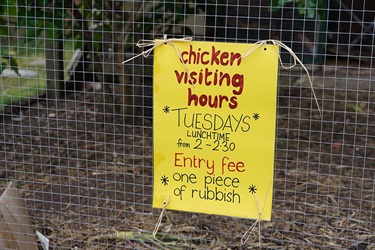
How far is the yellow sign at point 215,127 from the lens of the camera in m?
2.43

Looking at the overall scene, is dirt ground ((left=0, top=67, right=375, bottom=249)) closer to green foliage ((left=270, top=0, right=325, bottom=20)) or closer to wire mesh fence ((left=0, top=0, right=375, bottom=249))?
wire mesh fence ((left=0, top=0, right=375, bottom=249))

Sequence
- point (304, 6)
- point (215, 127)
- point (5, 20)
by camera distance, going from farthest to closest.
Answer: point (5, 20) → point (304, 6) → point (215, 127)

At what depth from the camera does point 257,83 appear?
241 cm

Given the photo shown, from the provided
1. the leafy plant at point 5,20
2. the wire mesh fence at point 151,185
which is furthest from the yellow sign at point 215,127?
the leafy plant at point 5,20

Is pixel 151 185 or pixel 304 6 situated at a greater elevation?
pixel 304 6

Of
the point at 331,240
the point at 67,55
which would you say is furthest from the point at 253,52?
the point at 67,55

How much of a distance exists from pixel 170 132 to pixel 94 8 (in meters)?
2.13

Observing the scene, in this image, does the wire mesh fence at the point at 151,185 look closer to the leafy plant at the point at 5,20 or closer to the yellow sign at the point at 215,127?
the leafy plant at the point at 5,20

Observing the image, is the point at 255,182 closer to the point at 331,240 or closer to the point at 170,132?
the point at 170,132

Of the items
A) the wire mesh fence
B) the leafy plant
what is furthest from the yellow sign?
the leafy plant

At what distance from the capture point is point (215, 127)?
250cm

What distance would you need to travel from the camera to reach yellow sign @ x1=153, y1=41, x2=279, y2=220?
243 cm

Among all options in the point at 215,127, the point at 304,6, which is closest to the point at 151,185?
the point at 215,127

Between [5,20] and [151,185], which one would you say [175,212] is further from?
[5,20]
